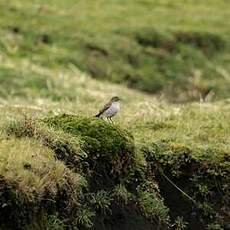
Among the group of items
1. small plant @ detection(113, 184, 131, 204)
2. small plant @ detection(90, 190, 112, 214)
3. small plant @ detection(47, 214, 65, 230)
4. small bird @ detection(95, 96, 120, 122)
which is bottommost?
small plant @ detection(113, 184, 131, 204)

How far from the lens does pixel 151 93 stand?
30.6 meters

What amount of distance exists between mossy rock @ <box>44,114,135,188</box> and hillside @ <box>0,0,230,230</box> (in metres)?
0.01

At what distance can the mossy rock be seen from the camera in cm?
1030

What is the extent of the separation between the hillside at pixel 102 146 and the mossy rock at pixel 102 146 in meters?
0.01

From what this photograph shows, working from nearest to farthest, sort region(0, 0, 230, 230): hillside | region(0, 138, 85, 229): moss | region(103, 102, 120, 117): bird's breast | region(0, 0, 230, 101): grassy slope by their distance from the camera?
region(0, 138, 85, 229): moss, region(0, 0, 230, 230): hillside, region(103, 102, 120, 117): bird's breast, region(0, 0, 230, 101): grassy slope

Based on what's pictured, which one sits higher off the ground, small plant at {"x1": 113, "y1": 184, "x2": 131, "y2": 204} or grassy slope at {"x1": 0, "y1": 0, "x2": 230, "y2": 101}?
small plant at {"x1": 113, "y1": 184, "x2": 131, "y2": 204}

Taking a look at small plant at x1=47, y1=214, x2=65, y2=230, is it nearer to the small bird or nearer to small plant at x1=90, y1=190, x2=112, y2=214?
small plant at x1=90, y1=190, x2=112, y2=214

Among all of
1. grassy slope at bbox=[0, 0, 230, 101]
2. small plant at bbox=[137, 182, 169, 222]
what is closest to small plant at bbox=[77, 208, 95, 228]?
small plant at bbox=[137, 182, 169, 222]

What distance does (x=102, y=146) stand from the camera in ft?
34.1

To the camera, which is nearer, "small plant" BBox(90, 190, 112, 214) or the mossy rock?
"small plant" BBox(90, 190, 112, 214)

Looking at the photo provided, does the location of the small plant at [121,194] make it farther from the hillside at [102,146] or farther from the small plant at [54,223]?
the small plant at [54,223]

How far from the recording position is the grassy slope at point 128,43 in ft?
101

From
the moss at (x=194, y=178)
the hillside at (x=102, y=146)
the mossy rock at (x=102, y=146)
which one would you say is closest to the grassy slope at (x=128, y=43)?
the hillside at (x=102, y=146)

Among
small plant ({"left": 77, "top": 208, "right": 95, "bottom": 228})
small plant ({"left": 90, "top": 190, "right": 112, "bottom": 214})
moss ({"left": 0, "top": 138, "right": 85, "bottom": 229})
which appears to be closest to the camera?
moss ({"left": 0, "top": 138, "right": 85, "bottom": 229})
